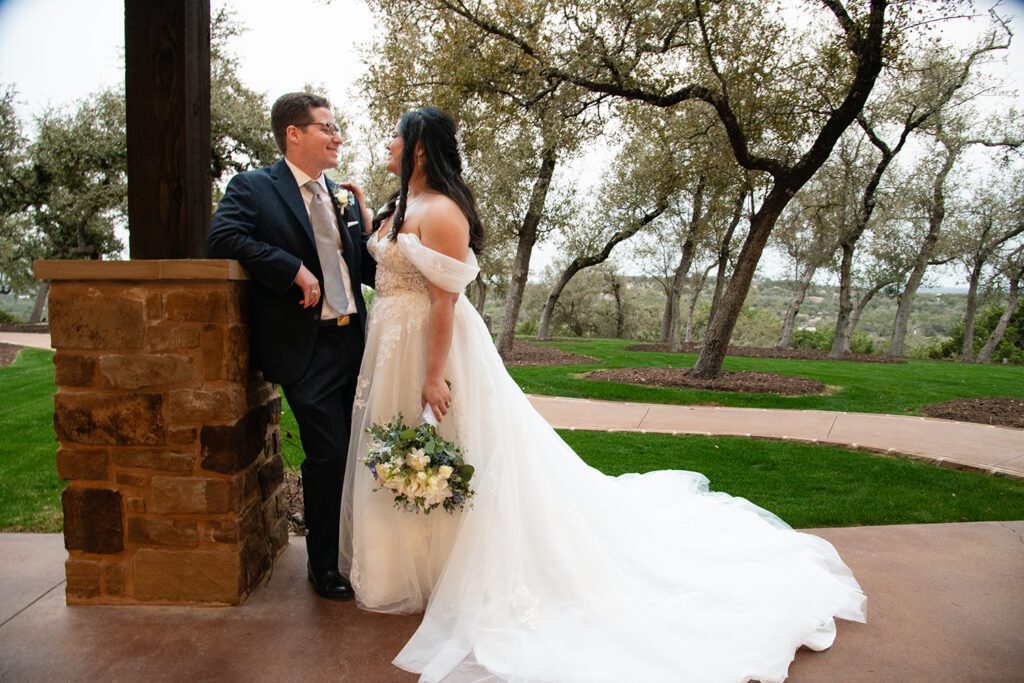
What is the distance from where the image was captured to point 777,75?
8.73 metres

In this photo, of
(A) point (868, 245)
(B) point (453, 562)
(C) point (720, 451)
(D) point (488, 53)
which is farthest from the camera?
(A) point (868, 245)

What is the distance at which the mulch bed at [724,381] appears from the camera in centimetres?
910

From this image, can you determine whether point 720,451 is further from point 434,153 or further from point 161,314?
point 161,314

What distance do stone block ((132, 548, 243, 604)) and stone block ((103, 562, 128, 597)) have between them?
0.16ft

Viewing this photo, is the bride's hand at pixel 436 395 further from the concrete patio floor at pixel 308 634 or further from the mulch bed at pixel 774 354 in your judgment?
the mulch bed at pixel 774 354

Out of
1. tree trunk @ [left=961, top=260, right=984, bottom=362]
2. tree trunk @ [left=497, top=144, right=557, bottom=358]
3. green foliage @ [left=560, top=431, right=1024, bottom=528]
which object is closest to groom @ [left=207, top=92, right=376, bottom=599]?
green foliage @ [left=560, top=431, right=1024, bottom=528]

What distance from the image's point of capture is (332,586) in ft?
8.85

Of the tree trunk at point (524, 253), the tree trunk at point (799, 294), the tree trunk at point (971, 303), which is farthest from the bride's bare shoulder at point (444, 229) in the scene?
the tree trunk at point (971, 303)

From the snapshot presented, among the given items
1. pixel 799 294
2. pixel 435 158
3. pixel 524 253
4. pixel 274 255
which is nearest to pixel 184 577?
pixel 274 255

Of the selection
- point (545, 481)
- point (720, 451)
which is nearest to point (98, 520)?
point (545, 481)

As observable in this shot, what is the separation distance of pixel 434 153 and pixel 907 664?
252cm

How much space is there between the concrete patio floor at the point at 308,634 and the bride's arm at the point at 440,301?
2.88 ft

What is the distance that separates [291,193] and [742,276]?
7.59 metres

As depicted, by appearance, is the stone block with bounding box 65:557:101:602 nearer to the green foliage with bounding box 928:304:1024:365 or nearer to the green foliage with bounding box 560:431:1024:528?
the green foliage with bounding box 560:431:1024:528
